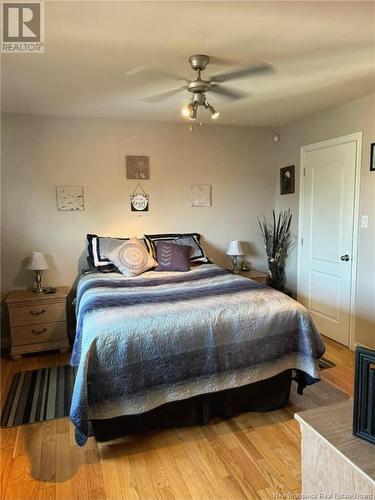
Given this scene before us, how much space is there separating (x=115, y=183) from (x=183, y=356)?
2.40 meters

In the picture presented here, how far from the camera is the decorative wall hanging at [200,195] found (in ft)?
13.6

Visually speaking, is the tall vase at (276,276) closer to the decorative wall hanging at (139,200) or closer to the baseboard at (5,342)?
the decorative wall hanging at (139,200)

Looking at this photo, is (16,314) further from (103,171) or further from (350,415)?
(350,415)

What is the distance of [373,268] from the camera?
3096 mm

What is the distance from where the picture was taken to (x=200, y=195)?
13.7 feet

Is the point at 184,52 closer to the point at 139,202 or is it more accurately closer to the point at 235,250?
the point at 139,202

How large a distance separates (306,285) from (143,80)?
2.79 m

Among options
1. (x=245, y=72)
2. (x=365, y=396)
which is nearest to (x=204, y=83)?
(x=245, y=72)

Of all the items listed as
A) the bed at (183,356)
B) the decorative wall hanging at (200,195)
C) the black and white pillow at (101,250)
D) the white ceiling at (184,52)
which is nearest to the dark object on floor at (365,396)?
the bed at (183,356)

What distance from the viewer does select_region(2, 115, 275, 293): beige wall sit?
3.55 metres

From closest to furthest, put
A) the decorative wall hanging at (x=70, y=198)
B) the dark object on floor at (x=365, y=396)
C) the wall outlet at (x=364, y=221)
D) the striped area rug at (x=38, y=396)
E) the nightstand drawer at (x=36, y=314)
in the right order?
1. the dark object on floor at (x=365, y=396)
2. the striped area rug at (x=38, y=396)
3. the wall outlet at (x=364, y=221)
4. the nightstand drawer at (x=36, y=314)
5. the decorative wall hanging at (x=70, y=198)

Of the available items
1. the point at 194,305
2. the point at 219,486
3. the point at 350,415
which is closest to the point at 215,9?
the point at 194,305

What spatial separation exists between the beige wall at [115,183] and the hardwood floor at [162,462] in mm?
1975

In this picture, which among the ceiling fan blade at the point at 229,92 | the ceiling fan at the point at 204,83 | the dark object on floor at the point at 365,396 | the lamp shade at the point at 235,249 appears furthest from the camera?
the lamp shade at the point at 235,249
